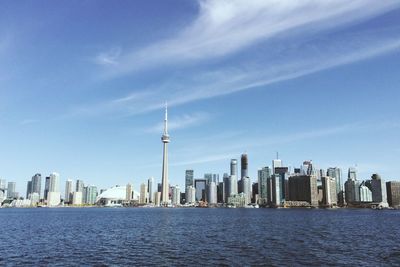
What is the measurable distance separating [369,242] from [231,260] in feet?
149

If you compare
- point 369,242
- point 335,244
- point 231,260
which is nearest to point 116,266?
point 231,260

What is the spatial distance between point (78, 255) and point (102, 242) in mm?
20470

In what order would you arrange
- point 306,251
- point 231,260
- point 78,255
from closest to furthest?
point 231,260 < point 78,255 < point 306,251

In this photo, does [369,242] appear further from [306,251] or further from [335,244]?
[306,251]

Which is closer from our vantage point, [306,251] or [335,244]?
[306,251]

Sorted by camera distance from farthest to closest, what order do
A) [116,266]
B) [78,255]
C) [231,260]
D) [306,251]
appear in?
1. [306,251]
2. [78,255]
3. [231,260]
4. [116,266]

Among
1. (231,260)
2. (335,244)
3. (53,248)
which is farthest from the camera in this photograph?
(335,244)

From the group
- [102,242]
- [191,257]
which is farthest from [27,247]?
[191,257]

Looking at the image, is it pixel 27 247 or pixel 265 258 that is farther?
pixel 27 247

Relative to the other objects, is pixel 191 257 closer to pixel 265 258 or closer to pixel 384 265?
pixel 265 258

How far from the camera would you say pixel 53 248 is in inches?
3132

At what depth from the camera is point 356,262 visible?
208 ft

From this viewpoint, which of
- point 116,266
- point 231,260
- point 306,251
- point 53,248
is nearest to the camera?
point 116,266

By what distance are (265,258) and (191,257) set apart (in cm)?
1270
